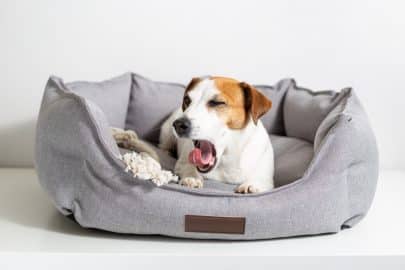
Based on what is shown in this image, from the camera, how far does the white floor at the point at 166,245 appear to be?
1.51 meters

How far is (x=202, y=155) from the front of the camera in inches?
74.1

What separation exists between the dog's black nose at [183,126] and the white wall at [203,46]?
0.85m

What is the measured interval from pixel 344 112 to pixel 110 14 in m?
1.12

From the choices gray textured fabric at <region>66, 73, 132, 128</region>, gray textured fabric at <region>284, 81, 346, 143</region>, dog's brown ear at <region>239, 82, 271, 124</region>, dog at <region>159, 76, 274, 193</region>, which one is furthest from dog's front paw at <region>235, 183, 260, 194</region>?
gray textured fabric at <region>66, 73, 132, 128</region>

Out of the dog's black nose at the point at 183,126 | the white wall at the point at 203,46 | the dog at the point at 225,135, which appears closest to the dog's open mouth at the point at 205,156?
the dog at the point at 225,135

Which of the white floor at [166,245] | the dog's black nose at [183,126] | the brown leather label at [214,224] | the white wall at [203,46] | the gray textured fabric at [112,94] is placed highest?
the white wall at [203,46]

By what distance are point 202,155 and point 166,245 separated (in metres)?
0.38

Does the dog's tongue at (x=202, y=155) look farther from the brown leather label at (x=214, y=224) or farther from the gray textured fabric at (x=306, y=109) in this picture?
the gray textured fabric at (x=306, y=109)

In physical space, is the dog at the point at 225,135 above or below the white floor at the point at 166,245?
above

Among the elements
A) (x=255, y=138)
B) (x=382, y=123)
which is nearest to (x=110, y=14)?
(x=255, y=138)

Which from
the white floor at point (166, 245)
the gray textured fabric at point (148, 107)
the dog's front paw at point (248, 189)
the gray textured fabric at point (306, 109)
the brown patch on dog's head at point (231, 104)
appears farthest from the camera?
the gray textured fabric at point (148, 107)

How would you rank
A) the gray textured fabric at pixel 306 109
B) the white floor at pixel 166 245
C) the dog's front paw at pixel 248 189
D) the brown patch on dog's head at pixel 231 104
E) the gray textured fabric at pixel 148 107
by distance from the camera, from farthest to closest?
the gray textured fabric at pixel 148 107
the gray textured fabric at pixel 306 109
the brown patch on dog's head at pixel 231 104
the dog's front paw at pixel 248 189
the white floor at pixel 166 245

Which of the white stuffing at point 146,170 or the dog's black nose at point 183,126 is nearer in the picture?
the white stuffing at point 146,170

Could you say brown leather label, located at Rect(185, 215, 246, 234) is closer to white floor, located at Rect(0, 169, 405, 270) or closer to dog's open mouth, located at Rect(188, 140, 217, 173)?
white floor, located at Rect(0, 169, 405, 270)
